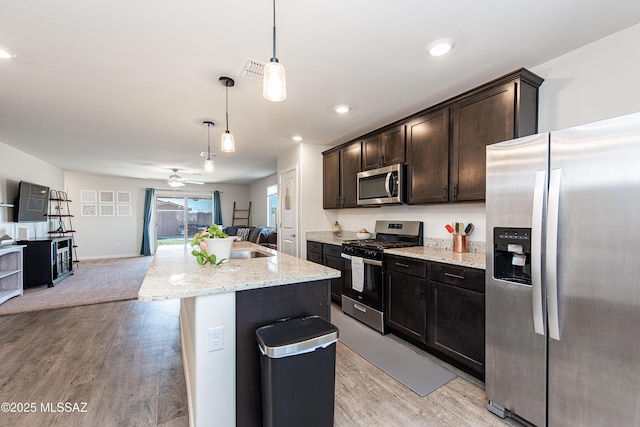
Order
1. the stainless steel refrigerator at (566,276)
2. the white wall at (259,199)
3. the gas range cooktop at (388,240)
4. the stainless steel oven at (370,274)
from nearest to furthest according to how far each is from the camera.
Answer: the stainless steel refrigerator at (566,276) → the stainless steel oven at (370,274) → the gas range cooktop at (388,240) → the white wall at (259,199)

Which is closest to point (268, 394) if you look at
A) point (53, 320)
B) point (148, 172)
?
point (53, 320)

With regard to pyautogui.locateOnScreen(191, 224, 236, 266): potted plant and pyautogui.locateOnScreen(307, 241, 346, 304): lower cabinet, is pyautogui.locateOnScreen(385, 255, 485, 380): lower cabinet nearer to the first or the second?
pyautogui.locateOnScreen(307, 241, 346, 304): lower cabinet

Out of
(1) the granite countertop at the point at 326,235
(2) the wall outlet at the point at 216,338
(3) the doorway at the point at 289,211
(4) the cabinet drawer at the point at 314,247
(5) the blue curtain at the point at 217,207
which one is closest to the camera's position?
(2) the wall outlet at the point at 216,338

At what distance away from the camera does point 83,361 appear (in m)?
2.39

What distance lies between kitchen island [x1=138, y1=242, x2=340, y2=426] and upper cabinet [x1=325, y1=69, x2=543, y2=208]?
1.58m

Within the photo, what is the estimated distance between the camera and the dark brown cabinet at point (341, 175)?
153 inches

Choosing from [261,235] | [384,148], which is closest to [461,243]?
[384,148]

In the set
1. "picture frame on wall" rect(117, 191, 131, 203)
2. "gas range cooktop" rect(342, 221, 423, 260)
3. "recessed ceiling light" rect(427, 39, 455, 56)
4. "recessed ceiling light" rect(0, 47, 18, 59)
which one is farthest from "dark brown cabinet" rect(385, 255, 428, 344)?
"picture frame on wall" rect(117, 191, 131, 203)

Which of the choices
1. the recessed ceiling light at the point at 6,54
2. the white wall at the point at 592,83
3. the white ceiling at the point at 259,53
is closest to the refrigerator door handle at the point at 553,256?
the white wall at the point at 592,83

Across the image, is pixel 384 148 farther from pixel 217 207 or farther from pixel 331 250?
pixel 217 207

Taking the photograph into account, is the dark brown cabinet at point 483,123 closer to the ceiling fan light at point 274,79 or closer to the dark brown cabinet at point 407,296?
the dark brown cabinet at point 407,296

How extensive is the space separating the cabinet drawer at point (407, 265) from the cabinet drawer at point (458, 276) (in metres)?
0.08

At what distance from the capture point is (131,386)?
2053 millimetres

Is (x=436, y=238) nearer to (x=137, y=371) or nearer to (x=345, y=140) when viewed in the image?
(x=345, y=140)
